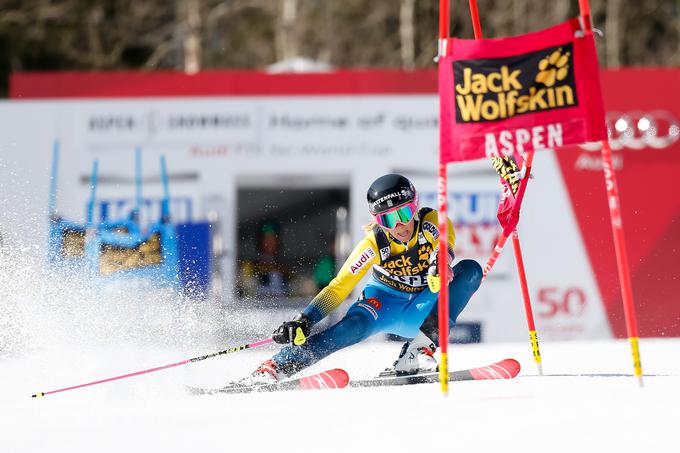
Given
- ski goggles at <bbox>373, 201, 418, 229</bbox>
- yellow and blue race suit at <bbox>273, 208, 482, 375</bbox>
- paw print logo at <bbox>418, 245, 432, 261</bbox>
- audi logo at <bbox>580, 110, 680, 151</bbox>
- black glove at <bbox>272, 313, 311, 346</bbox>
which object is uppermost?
audi logo at <bbox>580, 110, 680, 151</bbox>

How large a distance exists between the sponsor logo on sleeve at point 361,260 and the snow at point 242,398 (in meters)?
0.83

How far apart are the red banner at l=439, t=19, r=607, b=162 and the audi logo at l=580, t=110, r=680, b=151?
6.48 meters

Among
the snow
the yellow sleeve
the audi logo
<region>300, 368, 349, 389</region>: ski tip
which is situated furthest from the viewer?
the audi logo

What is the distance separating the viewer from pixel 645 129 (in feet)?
37.6

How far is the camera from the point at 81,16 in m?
28.3

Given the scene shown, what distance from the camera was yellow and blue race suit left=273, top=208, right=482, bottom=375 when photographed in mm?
6578

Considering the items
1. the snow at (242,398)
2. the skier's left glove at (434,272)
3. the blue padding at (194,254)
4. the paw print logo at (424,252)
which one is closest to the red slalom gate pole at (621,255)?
the snow at (242,398)

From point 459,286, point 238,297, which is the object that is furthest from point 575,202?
point 459,286

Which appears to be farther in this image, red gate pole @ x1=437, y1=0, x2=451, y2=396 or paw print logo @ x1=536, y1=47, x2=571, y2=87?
red gate pole @ x1=437, y1=0, x2=451, y2=396

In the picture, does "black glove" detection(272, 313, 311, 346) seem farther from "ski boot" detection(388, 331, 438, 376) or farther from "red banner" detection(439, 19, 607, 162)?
"red banner" detection(439, 19, 607, 162)

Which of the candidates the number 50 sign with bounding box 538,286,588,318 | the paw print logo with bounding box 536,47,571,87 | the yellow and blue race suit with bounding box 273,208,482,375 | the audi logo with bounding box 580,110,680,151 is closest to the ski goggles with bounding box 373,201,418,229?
Result: the yellow and blue race suit with bounding box 273,208,482,375

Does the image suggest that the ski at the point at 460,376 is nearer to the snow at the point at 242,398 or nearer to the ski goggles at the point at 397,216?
the snow at the point at 242,398

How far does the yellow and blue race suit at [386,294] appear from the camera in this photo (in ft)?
21.6

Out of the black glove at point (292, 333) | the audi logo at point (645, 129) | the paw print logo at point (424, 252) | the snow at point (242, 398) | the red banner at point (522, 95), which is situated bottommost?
the snow at point (242, 398)
